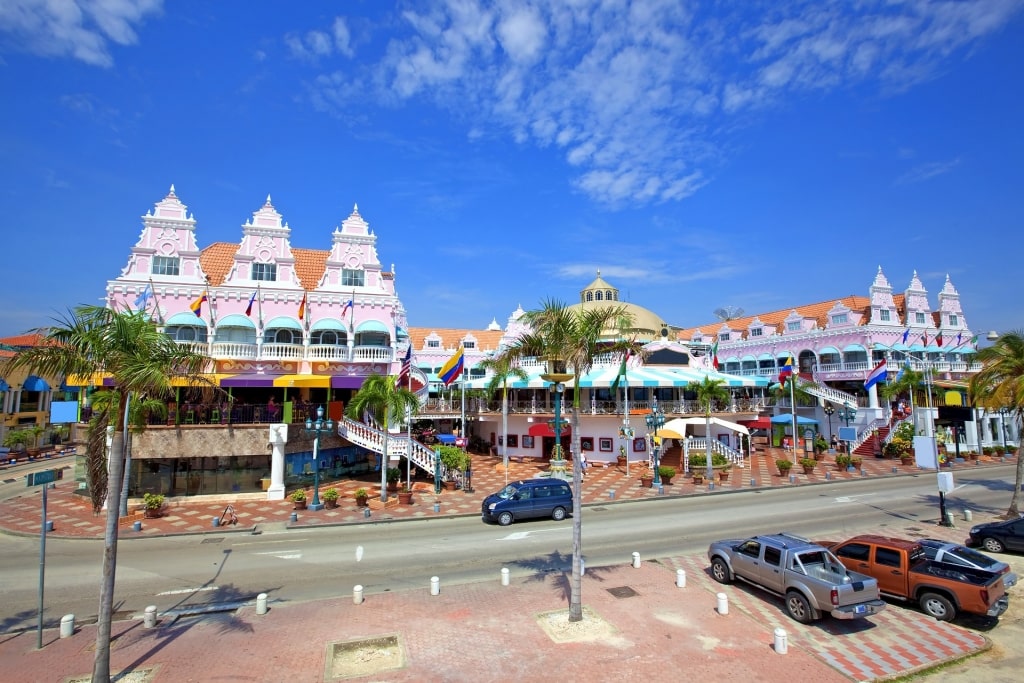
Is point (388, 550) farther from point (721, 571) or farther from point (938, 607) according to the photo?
point (938, 607)

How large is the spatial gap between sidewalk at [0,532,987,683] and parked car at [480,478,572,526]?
27.4 feet

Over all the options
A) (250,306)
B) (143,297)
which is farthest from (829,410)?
(143,297)

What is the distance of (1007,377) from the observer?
22734 millimetres

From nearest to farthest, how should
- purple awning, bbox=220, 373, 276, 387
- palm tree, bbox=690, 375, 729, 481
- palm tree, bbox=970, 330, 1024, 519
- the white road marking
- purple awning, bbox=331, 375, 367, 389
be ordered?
1. the white road marking
2. palm tree, bbox=970, 330, 1024, 519
3. purple awning, bbox=220, 373, 276, 387
4. purple awning, bbox=331, 375, 367, 389
5. palm tree, bbox=690, 375, 729, 481

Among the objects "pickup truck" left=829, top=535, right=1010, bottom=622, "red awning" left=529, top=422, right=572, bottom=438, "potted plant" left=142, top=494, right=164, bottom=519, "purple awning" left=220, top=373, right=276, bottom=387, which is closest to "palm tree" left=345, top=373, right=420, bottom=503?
"purple awning" left=220, top=373, right=276, bottom=387

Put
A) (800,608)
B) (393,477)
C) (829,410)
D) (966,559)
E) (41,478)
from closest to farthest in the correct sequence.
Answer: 1. (41,478)
2. (800,608)
3. (966,559)
4. (393,477)
5. (829,410)

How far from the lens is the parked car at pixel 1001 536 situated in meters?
17.5

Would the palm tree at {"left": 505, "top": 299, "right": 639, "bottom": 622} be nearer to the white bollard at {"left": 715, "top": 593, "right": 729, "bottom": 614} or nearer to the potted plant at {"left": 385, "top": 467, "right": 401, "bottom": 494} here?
the white bollard at {"left": 715, "top": 593, "right": 729, "bottom": 614}

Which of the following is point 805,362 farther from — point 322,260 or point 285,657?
point 285,657

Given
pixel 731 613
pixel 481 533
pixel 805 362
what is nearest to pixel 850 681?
pixel 731 613

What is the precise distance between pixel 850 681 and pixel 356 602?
35.2 ft

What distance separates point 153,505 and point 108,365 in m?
17.3

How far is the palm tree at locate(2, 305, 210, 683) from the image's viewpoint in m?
9.83

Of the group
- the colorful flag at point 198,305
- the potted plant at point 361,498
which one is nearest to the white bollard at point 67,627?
the potted plant at point 361,498
